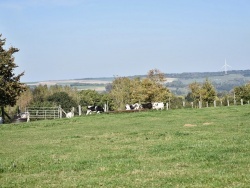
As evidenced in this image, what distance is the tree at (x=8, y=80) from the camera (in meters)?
49.4

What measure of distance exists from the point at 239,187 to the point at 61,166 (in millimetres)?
6249

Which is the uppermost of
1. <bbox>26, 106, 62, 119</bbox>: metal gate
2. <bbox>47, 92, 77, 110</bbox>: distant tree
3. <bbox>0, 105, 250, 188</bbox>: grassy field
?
<bbox>47, 92, 77, 110</bbox>: distant tree

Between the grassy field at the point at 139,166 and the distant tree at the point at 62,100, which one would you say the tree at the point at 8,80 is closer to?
the grassy field at the point at 139,166

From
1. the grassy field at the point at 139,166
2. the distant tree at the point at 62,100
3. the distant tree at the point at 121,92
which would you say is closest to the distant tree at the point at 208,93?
the distant tree at the point at 121,92

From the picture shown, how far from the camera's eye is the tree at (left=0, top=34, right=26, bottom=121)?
49.4m

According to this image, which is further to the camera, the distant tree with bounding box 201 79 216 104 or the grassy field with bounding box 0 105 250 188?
the distant tree with bounding box 201 79 216 104

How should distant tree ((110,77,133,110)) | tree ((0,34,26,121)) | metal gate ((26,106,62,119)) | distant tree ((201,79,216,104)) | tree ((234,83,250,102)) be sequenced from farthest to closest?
distant tree ((110,77,133,110)), distant tree ((201,79,216,104)), tree ((234,83,250,102)), metal gate ((26,106,62,119)), tree ((0,34,26,121))

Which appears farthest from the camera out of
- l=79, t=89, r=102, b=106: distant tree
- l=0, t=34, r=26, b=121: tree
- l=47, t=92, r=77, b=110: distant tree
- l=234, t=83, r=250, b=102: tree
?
l=79, t=89, r=102, b=106: distant tree

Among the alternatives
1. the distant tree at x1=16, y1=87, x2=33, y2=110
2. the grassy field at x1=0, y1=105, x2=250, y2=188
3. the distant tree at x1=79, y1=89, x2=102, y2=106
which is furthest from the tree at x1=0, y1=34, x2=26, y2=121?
the distant tree at x1=79, y1=89, x2=102, y2=106

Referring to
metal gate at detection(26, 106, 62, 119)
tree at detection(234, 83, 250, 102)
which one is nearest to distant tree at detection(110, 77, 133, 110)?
tree at detection(234, 83, 250, 102)

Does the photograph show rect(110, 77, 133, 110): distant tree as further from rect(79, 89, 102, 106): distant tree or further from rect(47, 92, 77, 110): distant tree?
rect(47, 92, 77, 110): distant tree

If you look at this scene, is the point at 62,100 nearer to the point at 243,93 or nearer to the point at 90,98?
the point at 90,98

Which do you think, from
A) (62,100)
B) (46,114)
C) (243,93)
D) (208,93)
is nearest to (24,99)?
(62,100)

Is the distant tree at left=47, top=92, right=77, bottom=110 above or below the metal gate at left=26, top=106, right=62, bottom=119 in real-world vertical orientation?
above
